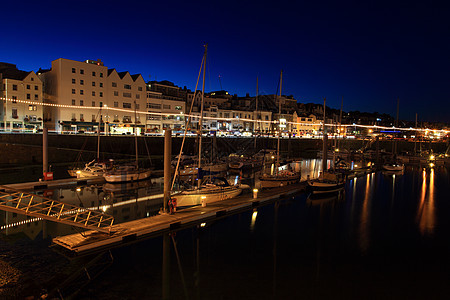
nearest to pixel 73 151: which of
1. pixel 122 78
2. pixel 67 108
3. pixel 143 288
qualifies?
pixel 67 108

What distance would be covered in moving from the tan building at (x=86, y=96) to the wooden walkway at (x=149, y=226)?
139 feet

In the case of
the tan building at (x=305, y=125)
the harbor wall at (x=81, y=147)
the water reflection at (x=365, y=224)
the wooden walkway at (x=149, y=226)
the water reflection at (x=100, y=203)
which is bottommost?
the water reflection at (x=365, y=224)

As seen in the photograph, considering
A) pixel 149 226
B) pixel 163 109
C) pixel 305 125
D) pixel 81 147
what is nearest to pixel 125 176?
pixel 149 226

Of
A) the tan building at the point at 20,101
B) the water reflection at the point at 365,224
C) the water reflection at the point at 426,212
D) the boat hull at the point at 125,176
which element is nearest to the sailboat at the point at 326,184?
the water reflection at the point at 365,224

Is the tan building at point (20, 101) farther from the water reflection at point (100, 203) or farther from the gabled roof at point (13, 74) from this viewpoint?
the water reflection at point (100, 203)

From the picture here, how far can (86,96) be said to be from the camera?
60.2 m

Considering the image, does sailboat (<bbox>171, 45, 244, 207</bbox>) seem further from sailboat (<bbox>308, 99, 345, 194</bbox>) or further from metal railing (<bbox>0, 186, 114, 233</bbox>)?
sailboat (<bbox>308, 99, 345, 194</bbox>)

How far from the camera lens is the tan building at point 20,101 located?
52625 millimetres

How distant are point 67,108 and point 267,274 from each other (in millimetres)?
56879

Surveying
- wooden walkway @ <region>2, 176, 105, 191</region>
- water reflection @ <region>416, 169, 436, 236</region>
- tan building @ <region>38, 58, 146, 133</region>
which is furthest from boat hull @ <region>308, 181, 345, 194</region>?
tan building @ <region>38, 58, 146, 133</region>

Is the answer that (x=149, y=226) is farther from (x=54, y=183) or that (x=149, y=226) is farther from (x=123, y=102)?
(x=123, y=102)

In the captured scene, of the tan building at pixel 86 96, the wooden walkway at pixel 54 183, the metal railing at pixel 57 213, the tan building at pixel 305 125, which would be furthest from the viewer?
the tan building at pixel 305 125

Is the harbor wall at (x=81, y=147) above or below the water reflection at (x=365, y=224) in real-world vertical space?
above

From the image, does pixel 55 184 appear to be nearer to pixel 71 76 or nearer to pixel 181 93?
pixel 71 76
